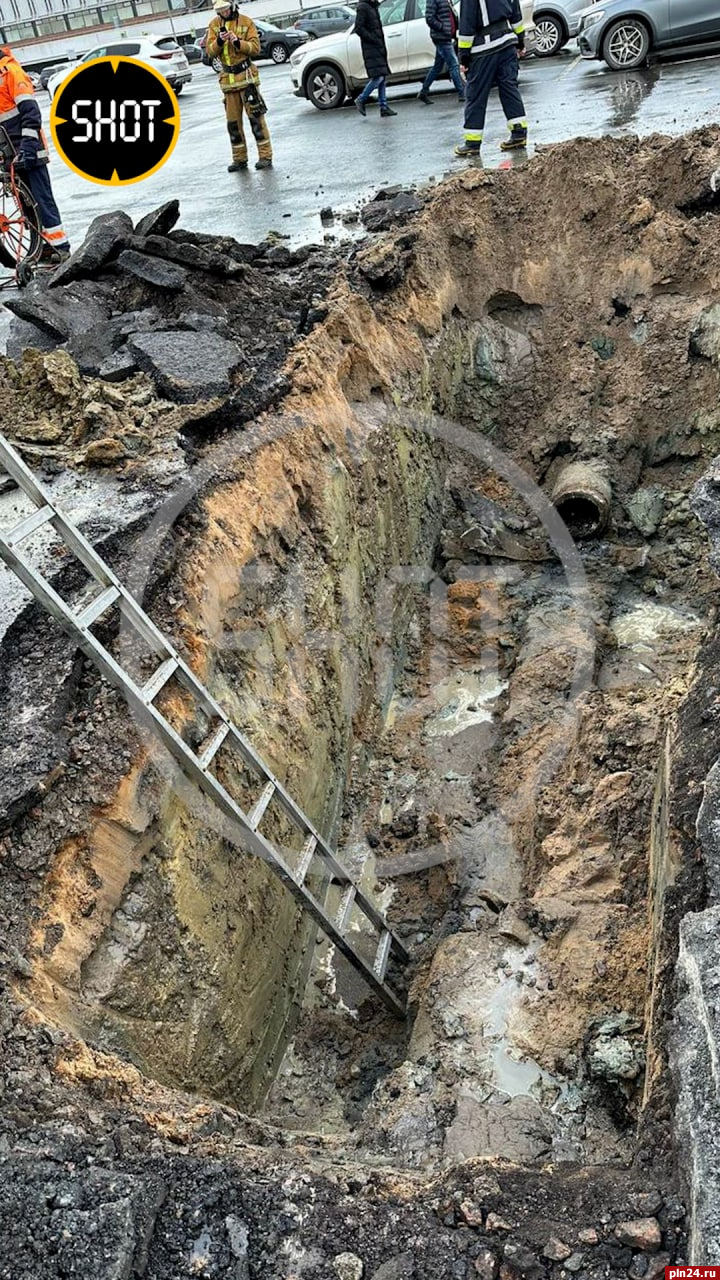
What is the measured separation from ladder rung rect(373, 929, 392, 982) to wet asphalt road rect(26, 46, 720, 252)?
6.45 metres

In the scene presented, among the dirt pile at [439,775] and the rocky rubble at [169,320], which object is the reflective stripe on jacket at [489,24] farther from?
the rocky rubble at [169,320]

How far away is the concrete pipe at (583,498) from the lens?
22.5 feet

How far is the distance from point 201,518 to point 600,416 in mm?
4131

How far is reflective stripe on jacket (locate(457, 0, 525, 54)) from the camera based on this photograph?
29.2ft

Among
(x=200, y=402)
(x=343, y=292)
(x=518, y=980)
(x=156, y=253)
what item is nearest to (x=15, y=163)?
(x=156, y=253)

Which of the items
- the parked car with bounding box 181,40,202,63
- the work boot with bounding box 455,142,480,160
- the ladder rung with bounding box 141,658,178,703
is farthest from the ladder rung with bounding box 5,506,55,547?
the parked car with bounding box 181,40,202,63

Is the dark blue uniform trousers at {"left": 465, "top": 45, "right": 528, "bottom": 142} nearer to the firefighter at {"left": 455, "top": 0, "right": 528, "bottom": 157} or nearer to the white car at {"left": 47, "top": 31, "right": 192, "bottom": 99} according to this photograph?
the firefighter at {"left": 455, "top": 0, "right": 528, "bottom": 157}

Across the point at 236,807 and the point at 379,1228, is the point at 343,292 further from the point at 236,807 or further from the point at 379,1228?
the point at 379,1228

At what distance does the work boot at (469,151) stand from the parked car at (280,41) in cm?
1761

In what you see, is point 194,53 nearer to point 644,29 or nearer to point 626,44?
point 626,44

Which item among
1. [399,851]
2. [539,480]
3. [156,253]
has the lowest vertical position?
[399,851]

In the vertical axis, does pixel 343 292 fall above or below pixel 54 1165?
above

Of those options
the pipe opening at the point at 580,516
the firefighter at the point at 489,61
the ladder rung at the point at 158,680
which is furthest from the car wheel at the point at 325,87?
the ladder rung at the point at 158,680

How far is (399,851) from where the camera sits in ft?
17.5
